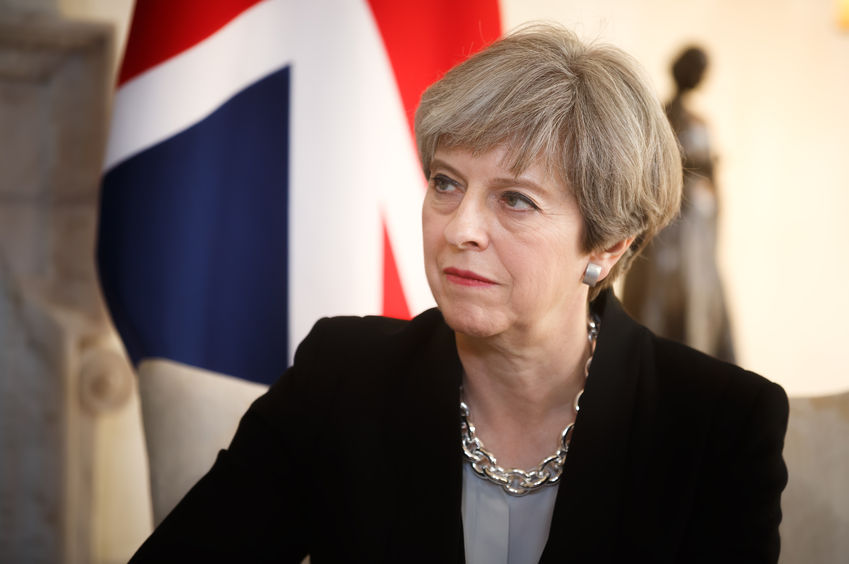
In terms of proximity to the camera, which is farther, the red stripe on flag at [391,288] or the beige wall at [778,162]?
the beige wall at [778,162]

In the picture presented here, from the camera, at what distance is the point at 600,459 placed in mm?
1256

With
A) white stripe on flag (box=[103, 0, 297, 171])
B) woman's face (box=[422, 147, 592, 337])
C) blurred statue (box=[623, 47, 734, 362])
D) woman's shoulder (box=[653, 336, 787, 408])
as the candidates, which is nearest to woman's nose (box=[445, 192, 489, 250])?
woman's face (box=[422, 147, 592, 337])

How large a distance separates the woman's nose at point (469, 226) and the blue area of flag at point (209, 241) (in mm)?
877

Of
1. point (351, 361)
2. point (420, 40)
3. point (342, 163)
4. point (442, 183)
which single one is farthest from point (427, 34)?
point (351, 361)

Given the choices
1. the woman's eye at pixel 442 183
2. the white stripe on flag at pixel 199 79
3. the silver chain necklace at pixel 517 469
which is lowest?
the silver chain necklace at pixel 517 469

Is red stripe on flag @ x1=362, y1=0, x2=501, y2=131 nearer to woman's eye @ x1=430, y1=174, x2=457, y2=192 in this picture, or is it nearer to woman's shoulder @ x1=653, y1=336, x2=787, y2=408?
woman's eye @ x1=430, y1=174, x2=457, y2=192

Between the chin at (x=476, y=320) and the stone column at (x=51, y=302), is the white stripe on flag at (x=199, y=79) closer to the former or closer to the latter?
the stone column at (x=51, y=302)

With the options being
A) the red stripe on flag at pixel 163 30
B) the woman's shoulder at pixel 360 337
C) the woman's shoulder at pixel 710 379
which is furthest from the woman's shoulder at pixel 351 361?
the red stripe on flag at pixel 163 30

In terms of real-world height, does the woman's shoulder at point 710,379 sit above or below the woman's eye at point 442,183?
below

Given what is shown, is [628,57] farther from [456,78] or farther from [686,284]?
[686,284]

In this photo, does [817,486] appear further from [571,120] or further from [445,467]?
[571,120]

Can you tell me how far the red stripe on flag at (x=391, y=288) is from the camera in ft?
6.69

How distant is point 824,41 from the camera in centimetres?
261

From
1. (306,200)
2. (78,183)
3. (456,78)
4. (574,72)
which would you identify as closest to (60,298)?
(78,183)
